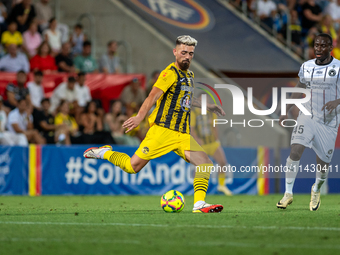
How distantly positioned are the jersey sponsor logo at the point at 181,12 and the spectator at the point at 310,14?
3.28 m

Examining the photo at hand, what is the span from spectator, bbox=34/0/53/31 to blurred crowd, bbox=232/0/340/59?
6511mm

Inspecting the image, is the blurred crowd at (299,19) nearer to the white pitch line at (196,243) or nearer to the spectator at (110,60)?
the spectator at (110,60)

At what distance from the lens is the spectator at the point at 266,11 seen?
1930 centimetres

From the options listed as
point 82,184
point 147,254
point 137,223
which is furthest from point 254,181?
point 147,254

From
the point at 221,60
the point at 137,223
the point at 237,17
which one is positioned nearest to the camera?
the point at 137,223

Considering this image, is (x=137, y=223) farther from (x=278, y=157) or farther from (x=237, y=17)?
(x=237, y=17)

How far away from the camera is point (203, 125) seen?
13.6m

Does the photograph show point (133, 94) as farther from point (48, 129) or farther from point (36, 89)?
point (48, 129)

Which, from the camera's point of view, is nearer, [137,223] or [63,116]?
[137,223]

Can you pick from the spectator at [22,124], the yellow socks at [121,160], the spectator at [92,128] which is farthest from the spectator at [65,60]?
the yellow socks at [121,160]

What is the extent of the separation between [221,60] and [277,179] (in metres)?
5.21

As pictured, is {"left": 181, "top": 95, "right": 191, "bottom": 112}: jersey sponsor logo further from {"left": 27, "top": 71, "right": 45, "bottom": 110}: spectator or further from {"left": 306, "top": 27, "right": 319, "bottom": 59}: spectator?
{"left": 306, "top": 27, "right": 319, "bottom": 59}: spectator

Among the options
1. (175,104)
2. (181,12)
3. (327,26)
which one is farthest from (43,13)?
(175,104)

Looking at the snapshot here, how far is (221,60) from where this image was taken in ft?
58.6
